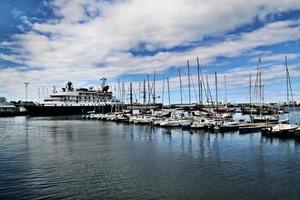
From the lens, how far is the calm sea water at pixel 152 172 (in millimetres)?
19344

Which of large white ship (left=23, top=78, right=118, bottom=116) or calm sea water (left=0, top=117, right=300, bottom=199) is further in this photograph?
large white ship (left=23, top=78, right=118, bottom=116)

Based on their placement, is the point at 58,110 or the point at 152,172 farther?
the point at 58,110

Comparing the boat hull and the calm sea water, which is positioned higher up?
the boat hull

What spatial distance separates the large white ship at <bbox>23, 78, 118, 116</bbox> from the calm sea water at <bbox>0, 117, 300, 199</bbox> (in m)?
98.6

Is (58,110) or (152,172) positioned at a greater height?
(58,110)

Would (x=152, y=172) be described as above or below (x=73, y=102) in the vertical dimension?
below

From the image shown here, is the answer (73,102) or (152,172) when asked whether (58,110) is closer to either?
(73,102)

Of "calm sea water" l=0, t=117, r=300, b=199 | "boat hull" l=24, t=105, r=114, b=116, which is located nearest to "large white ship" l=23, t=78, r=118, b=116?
"boat hull" l=24, t=105, r=114, b=116

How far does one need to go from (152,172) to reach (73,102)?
125 metres

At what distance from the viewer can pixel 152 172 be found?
2462cm

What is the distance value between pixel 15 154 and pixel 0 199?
16.9 meters

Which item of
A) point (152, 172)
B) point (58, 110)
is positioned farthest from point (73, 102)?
point (152, 172)

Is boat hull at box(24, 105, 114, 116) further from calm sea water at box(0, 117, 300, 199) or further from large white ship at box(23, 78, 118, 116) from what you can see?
calm sea water at box(0, 117, 300, 199)

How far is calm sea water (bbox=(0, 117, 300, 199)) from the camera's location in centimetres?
1934
